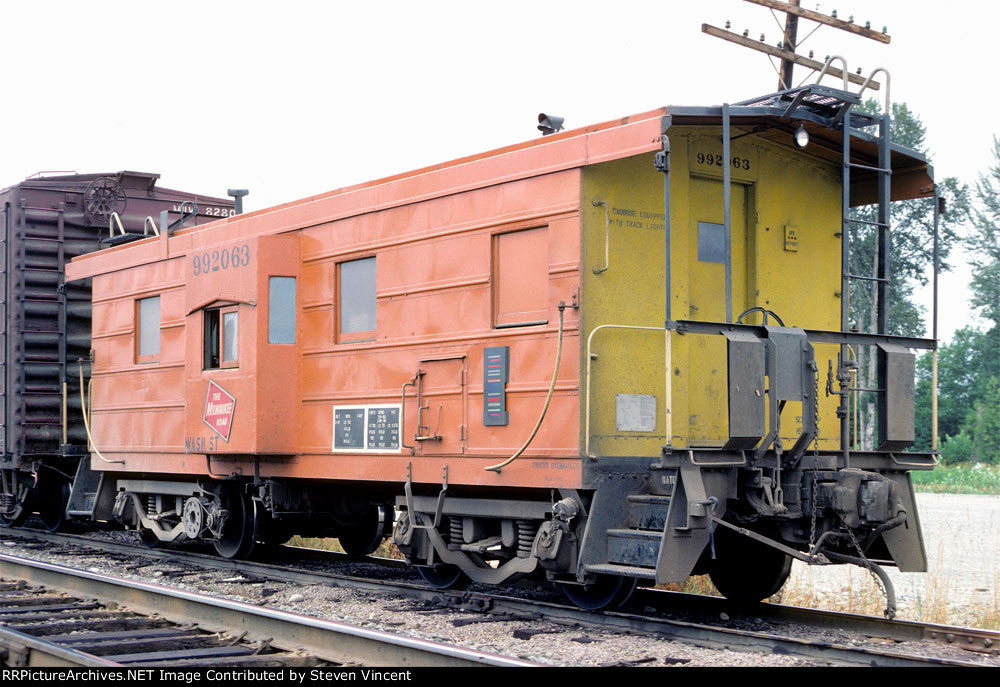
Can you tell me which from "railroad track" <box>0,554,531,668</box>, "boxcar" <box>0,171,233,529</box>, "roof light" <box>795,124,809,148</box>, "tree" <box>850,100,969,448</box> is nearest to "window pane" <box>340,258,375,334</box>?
"railroad track" <box>0,554,531,668</box>

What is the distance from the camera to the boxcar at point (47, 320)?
14.3 metres

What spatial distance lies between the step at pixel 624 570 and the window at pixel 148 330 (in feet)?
22.5

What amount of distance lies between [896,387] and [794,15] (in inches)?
654

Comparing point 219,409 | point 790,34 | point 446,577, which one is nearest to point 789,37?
point 790,34

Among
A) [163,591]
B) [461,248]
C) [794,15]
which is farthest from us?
[794,15]

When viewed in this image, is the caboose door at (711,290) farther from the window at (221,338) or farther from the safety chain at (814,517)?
the window at (221,338)

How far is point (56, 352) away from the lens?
1462 cm

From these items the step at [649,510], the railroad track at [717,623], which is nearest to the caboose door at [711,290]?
the step at [649,510]

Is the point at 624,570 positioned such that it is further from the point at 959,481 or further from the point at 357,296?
the point at 959,481

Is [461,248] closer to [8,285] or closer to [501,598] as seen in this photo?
[501,598]

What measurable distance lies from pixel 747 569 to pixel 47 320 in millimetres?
9655

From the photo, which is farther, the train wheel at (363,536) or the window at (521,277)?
the train wheel at (363,536)
